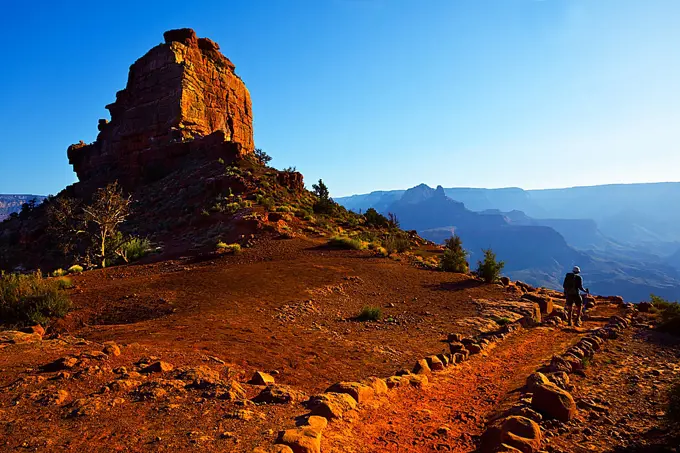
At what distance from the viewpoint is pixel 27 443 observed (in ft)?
10.2

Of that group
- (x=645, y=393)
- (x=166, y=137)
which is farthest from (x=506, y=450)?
(x=166, y=137)

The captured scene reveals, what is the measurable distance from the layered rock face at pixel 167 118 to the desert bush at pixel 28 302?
27.8 m

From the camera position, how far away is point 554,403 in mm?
4449

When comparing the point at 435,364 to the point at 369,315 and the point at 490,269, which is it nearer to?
the point at 369,315

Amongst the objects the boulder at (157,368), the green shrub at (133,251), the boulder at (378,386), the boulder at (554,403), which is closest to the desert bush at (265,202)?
the green shrub at (133,251)

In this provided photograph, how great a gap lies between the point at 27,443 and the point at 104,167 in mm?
50962

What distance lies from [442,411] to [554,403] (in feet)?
4.65

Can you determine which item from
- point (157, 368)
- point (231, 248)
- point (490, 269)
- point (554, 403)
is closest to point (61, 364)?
point (157, 368)

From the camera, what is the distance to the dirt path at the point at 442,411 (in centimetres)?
395

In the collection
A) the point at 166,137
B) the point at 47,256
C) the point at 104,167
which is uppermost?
the point at 166,137

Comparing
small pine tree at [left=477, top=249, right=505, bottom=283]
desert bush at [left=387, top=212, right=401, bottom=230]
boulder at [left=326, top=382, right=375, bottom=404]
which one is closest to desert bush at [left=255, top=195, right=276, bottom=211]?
small pine tree at [left=477, top=249, right=505, bottom=283]

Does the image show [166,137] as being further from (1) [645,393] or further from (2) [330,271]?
(1) [645,393]

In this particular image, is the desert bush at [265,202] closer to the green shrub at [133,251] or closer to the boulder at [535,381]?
the green shrub at [133,251]

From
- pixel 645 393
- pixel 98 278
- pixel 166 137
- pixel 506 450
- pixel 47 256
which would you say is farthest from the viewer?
pixel 166 137
